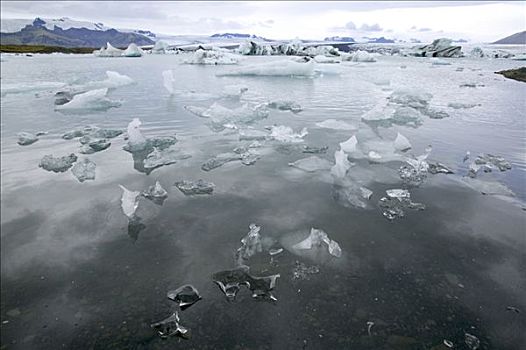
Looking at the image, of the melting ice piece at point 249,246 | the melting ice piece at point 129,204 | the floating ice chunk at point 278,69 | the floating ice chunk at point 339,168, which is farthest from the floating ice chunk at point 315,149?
the floating ice chunk at point 278,69

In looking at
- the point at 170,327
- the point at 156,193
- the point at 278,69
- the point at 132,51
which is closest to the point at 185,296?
the point at 170,327

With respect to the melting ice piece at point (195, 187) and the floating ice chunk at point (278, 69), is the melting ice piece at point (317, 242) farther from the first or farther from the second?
the floating ice chunk at point (278, 69)

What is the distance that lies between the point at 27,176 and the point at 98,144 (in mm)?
2183

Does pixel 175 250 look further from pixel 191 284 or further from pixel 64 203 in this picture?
pixel 64 203

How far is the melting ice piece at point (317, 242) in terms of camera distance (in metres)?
4.58

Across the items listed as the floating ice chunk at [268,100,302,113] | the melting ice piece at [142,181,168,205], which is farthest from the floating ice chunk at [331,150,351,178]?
the floating ice chunk at [268,100,302,113]

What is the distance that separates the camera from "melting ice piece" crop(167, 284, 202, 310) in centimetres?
362

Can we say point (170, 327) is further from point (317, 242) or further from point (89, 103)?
point (89, 103)

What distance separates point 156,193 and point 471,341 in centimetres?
484

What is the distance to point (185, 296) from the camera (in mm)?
3705

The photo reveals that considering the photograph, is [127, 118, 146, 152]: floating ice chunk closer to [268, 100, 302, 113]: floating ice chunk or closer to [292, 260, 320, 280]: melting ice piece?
[292, 260, 320, 280]: melting ice piece

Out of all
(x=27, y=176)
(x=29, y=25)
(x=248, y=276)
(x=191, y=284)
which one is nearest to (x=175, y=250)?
(x=191, y=284)

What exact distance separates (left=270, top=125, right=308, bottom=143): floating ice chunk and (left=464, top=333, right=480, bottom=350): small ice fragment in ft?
21.1

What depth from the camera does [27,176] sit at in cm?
667
